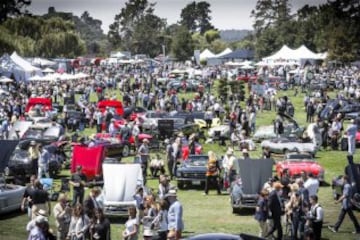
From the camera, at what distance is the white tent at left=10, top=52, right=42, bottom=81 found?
6462cm

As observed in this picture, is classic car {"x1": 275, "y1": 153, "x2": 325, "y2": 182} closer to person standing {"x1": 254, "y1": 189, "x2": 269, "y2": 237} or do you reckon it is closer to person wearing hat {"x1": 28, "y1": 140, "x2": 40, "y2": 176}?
person standing {"x1": 254, "y1": 189, "x2": 269, "y2": 237}

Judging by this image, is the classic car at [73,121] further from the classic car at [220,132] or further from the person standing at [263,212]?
the person standing at [263,212]

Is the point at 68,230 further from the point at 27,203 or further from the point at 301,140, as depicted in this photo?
the point at 301,140

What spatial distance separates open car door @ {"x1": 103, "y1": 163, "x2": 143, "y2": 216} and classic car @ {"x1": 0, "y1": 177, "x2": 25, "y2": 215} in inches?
97.8

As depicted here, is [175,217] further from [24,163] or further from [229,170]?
[24,163]

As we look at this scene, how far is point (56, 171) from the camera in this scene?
2817 centimetres

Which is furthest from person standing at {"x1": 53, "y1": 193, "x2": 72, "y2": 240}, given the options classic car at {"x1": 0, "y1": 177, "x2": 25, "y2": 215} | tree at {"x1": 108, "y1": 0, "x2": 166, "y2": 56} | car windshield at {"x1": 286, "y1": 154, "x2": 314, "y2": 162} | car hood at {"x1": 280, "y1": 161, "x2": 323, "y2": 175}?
tree at {"x1": 108, "y1": 0, "x2": 166, "y2": 56}

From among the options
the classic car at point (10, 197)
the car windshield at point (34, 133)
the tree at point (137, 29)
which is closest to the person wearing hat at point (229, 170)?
the classic car at point (10, 197)

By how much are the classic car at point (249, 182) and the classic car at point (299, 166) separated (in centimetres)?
313

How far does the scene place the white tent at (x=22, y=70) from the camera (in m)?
64.6

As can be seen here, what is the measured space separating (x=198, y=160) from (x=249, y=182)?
17.1 ft

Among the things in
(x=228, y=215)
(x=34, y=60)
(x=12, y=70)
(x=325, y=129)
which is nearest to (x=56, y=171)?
(x=228, y=215)

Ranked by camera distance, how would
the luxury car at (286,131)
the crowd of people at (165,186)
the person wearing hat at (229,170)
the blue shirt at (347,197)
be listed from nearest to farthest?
the crowd of people at (165,186), the blue shirt at (347,197), the person wearing hat at (229,170), the luxury car at (286,131)

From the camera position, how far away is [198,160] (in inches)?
1044
